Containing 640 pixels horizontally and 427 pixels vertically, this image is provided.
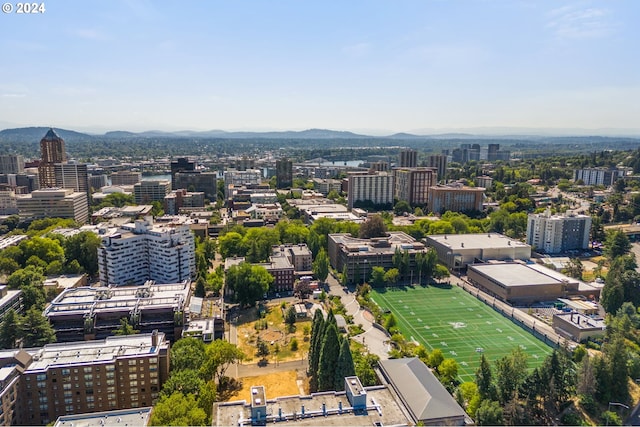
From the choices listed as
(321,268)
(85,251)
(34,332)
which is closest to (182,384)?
(34,332)

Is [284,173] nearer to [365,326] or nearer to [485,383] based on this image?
[365,326]

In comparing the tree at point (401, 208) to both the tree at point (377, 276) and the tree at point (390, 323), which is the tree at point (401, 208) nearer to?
the tree at point (377, 276)

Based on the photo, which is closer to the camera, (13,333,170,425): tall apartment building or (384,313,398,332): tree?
(13,333,170,425): tall apartment building

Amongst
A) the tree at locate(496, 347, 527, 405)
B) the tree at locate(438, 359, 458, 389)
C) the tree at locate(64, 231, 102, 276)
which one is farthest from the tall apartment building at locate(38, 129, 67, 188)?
the tree at locate(496, 347, 527, 405)

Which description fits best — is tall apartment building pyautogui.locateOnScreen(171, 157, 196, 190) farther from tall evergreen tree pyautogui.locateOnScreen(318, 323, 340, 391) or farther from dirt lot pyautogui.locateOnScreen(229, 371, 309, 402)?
tall evergreen tree pyautogui.locateOnScreen(318, 323, 340, 391)

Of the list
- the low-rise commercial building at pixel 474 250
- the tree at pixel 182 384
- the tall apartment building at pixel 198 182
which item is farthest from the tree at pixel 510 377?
the tall apartment building at pixel 198 182

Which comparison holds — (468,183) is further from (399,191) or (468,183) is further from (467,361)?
(467,361)

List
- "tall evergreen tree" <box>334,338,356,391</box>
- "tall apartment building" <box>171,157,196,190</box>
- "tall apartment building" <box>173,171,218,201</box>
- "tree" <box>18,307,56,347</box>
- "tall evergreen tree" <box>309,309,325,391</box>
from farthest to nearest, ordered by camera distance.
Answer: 1. "tall apartment building" <box>171,157,196,190</box>
2. "tall apartment building" <box>173,171,218,201</box>
3. "tree" <box>18,307,56,347</box>
4. "tall evergreen tree" <box>309,309,325,391</box>
5. "tall evergreen tree" <box>334,338,356,391</box>
